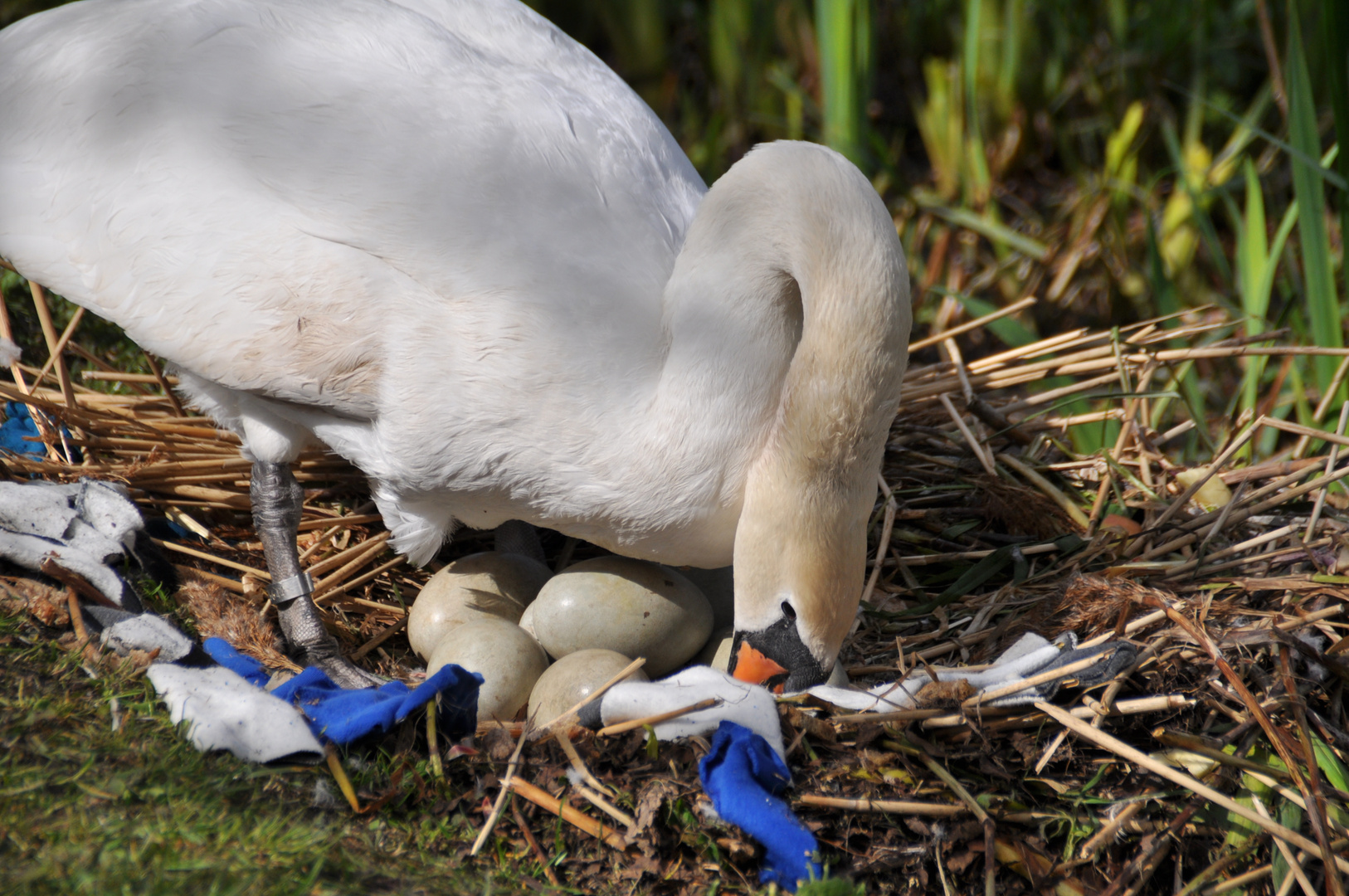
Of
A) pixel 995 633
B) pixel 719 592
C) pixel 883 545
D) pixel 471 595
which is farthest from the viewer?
pixel 883 545

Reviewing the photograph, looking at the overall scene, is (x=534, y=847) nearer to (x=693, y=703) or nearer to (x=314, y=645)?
(x=693, y=703)

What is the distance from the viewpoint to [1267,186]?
535 cm

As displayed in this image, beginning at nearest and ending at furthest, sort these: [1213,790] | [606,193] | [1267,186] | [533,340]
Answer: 1. [1213,790]
2. [533,340]
3. [606,193]
4. [1267,186]

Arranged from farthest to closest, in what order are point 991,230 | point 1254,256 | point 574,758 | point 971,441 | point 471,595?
point 991,230 < point 1254,256 < point 971,441 < point 471,595 < point 574,758

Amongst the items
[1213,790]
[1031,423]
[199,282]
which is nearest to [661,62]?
[1031,423]

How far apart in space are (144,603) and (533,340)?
117cm

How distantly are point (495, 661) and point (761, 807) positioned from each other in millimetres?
775

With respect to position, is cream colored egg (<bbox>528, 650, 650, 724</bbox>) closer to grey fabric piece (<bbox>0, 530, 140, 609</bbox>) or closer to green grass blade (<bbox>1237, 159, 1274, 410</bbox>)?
grey fabric piece (<bbox>0, 530, 140, 609</bbox>)

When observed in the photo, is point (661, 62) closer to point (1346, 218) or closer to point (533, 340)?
point (1346, 218)

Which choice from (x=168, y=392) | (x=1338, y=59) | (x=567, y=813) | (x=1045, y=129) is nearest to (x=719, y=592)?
(x=567, y=813)

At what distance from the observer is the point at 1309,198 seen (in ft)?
10.4

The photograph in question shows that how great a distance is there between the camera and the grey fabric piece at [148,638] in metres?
2.26

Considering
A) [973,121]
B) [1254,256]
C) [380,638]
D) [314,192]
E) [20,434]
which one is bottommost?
[380,638]

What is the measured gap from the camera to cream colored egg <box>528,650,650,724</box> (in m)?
2.28
